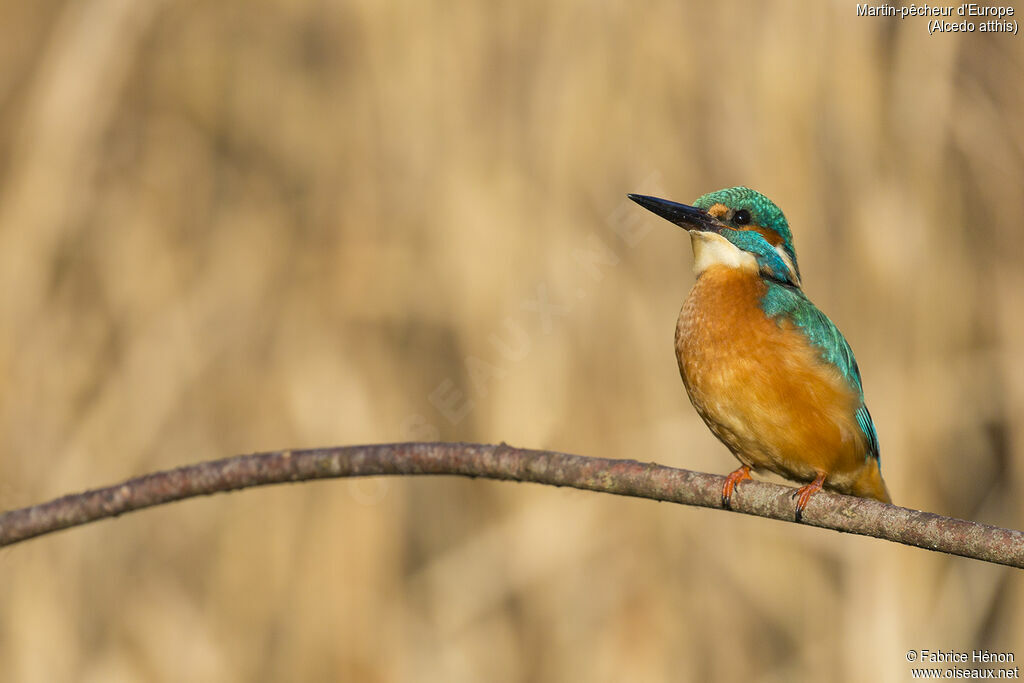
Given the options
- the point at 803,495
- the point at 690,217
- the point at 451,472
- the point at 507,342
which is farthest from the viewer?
the point at 507,342

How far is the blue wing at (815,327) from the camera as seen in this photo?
6.66 ft

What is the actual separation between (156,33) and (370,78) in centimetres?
84

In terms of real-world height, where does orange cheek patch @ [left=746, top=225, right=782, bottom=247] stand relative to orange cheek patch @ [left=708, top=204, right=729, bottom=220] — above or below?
below

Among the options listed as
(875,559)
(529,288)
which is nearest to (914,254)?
(875,559)

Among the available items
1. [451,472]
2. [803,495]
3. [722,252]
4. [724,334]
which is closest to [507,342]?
[722,252]

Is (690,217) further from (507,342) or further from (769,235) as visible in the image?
(507,342)

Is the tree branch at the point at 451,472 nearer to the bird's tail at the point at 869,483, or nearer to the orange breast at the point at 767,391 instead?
the orange breast at the point at 767,391

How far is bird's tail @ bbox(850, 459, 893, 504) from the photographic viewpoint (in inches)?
83.5

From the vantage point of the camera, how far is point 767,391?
1.96 metres

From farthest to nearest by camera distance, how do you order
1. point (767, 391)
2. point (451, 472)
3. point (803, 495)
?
point (767, 391), point (803, 495), point (451, 472)

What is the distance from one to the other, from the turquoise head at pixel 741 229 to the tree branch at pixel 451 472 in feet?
2.60

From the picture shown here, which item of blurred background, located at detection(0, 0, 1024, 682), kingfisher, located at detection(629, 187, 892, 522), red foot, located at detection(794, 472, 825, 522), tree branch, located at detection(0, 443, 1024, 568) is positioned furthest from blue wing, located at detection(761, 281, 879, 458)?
blurred background, located at detection(0, 0, 1024, 682)

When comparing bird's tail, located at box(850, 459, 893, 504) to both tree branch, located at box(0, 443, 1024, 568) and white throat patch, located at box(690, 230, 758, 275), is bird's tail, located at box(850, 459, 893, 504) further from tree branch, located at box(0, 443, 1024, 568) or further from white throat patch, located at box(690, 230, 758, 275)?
tree branch, located at box(0, 443, 1024, 568)

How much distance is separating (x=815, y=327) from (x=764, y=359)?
0.15m
